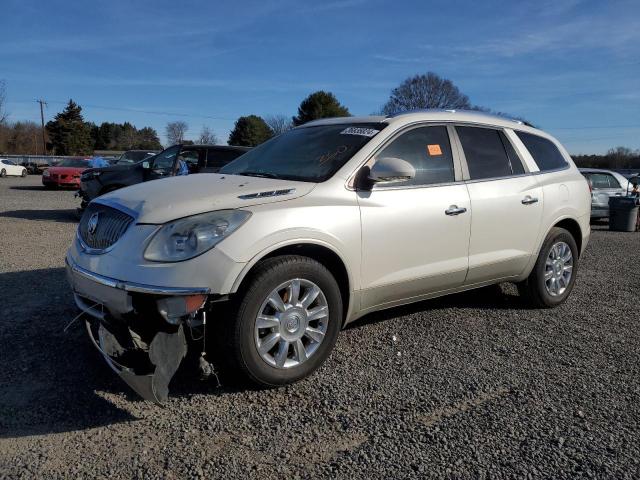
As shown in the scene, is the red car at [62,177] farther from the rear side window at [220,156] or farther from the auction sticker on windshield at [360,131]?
the auction sticker on windshield at [360,131]

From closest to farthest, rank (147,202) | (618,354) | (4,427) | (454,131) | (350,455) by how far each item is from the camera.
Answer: (350,455)
(4,427)
(147,202)
(618,354)
(454,131)

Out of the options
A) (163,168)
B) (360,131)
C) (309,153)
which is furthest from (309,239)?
(163,168)

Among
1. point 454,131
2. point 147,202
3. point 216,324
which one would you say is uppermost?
point 454,131

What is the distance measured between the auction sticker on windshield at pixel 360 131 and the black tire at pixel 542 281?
2221mm

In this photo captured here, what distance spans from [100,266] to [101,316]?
309 mm

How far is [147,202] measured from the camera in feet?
11.3

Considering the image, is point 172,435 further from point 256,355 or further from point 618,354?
point 618,354


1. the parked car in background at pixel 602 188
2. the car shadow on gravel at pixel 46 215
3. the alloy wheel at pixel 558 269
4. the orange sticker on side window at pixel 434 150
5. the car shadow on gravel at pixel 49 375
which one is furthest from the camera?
the parked car in background at pixel 602 188

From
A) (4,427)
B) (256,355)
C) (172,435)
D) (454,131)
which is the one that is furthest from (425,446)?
(454,131)

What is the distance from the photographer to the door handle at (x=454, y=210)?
4316mm

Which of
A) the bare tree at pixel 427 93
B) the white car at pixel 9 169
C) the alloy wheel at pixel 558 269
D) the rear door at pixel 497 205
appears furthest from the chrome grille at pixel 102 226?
the bare tree at pixel 427 93

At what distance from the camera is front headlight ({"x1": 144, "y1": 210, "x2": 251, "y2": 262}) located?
3.13 metres

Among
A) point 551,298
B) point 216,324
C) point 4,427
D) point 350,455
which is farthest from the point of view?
point 551,298

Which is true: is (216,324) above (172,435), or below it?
above
